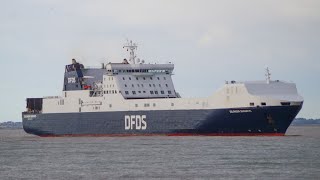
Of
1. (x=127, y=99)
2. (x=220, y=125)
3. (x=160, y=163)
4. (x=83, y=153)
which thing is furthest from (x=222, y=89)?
(x=160, y=163)

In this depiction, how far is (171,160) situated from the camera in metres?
52.2

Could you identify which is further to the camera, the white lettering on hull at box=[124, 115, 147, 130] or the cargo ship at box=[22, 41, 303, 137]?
the white lettering on hull at box=[124, 115, 147, 130]

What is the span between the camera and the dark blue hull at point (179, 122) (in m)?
73.5

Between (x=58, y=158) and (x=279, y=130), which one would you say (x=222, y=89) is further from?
(x=58, y=158)

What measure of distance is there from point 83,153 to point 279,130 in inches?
833

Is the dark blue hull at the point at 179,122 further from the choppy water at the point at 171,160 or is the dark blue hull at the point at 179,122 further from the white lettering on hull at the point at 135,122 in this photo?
the choppy water at the point at 171,160

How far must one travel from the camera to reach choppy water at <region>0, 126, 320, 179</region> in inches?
1761

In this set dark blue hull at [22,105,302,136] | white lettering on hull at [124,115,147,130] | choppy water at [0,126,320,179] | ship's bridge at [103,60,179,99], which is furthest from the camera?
ship's bridge at [103,60,179,99]

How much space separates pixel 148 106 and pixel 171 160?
1108 inches

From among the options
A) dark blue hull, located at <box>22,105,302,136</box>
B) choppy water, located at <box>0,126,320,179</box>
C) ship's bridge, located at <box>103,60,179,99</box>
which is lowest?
choppy water, located at <box>0,126,320,179</box>

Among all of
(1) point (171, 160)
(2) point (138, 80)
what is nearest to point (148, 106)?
(2) point (138, 80)

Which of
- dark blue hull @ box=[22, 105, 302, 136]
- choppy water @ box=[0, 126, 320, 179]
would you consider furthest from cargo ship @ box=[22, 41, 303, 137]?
choppy water @ box=[0, 126, 320, 179]

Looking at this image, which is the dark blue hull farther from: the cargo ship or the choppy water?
the choppy water

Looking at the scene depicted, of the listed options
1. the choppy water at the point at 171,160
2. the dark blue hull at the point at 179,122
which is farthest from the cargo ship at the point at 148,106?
the choppy water at the point at 171,160
